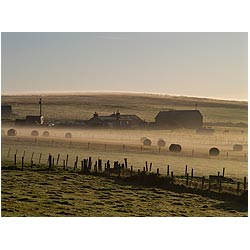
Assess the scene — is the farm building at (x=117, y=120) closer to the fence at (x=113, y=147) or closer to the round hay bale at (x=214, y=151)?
the fence at (x=113, y=147)

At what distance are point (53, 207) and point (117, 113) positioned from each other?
62 cm

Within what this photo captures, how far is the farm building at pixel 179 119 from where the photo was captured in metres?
4.77

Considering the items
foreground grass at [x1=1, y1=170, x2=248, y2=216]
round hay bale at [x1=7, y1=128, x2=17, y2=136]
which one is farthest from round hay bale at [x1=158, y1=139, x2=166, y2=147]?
round hay bale at [x1=7, y1=128, x2=17, y2=136]

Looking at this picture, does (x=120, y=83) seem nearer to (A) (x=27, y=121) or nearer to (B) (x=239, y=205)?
(A) (x=27, y=121)

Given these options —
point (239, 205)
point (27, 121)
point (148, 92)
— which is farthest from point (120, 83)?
point (239, 205)

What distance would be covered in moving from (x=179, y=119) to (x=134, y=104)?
261 mm

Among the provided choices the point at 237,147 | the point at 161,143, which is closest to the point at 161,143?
the point at 161,143

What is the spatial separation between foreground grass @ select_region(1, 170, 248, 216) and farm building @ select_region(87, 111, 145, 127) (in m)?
0.30

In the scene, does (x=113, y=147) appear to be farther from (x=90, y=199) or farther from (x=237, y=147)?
(x=237, y=147)

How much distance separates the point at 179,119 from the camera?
4781 mm

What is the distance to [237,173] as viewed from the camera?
15.6 feet

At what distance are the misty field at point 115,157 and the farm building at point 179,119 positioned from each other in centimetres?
3
